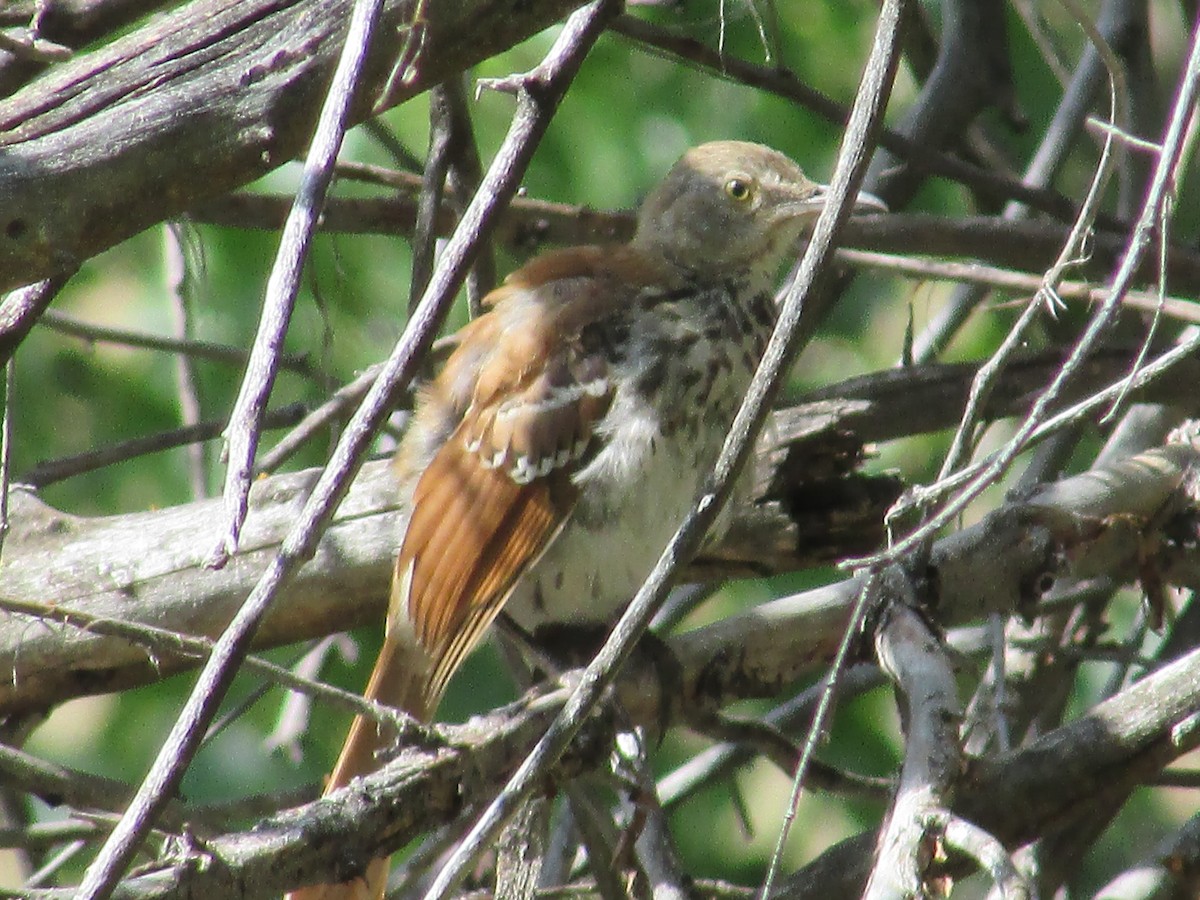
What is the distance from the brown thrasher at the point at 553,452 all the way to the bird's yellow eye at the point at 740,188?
269 mm

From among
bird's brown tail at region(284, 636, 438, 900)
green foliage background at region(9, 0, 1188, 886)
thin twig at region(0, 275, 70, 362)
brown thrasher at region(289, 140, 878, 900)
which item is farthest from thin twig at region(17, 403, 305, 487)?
thin twig at region(0, 275, 70, 362)

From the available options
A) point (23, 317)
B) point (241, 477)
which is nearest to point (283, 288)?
point (241, 477)

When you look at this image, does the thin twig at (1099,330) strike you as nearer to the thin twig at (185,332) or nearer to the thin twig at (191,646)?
the thin twig at (191,646)

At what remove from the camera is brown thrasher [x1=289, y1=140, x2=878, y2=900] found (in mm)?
3154

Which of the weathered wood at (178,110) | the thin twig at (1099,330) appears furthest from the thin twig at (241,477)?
the thin twig at (1099,330)

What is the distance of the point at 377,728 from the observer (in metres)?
3.04

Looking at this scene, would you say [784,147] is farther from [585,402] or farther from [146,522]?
[146,522]

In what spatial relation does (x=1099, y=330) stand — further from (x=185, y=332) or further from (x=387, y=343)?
(x=185, y=332)

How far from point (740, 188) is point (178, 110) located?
1.91m

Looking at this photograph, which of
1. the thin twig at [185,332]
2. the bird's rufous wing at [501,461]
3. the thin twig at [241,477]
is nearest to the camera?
the thin twig at [241,477]

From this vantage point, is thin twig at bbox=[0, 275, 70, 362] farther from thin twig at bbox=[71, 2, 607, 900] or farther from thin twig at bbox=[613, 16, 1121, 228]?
thin twig at bbox=[613, 16, 1121, 228]

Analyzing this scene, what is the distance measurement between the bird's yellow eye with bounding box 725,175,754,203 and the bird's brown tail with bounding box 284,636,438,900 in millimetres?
1358

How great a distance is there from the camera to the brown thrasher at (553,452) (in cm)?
315

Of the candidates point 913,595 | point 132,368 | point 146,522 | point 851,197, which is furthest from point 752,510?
point 132,368
